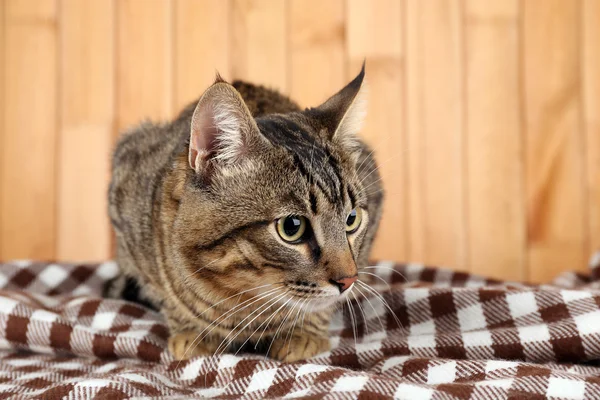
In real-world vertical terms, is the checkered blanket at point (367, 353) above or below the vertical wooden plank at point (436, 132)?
below

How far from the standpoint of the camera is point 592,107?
2.06 m

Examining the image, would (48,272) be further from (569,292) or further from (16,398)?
(569,292)

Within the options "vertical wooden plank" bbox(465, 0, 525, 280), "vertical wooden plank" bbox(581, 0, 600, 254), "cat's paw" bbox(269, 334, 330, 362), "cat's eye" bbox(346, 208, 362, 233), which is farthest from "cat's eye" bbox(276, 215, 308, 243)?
"vertical wooden plank" bbox(581, 0, 600, 254)

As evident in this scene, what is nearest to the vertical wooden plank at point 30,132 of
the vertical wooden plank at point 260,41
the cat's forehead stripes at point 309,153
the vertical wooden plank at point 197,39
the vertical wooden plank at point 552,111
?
the vertical wooden plank at point 197,39

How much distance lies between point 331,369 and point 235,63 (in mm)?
1398

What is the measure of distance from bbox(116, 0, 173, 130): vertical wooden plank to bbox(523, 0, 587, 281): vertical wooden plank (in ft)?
3.97

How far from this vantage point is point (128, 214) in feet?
4.29

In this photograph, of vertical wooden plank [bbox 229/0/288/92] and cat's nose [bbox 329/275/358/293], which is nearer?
cat's nose [bbox 329/275/358/293]

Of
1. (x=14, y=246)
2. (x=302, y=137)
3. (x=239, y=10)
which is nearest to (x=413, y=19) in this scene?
(x=239, y=10)

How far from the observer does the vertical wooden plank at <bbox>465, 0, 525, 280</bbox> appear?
207 cm

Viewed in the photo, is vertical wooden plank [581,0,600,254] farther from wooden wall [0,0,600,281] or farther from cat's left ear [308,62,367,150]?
cat's left ear [308,62,367,150]

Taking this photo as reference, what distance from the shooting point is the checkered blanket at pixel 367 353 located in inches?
33.9

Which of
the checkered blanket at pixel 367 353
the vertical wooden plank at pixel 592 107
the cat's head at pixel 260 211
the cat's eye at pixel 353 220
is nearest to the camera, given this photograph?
the checkered blanket at pixel 367 353

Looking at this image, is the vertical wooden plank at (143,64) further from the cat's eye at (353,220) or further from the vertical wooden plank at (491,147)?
the cat's eye at (353,220)
